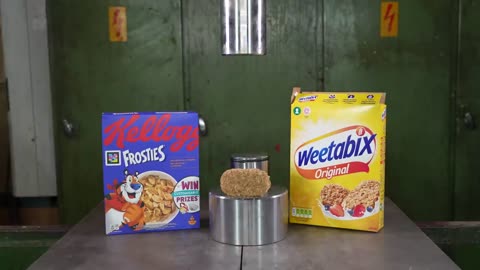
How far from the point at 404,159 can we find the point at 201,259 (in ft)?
5.64

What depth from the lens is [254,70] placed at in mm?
2430

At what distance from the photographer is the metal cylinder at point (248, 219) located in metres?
1.10

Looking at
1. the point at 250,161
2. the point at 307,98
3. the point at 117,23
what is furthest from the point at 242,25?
the point at 117,23

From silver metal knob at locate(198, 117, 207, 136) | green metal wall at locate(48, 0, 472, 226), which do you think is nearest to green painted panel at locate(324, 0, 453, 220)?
green metal wall at locate(48, 0, 472, 226)

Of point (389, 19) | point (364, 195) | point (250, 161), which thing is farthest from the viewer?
point (389, 19)

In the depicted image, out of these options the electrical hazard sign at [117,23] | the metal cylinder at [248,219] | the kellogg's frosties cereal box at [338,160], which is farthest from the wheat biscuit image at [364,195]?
the electrical hazard sign at [117,23]

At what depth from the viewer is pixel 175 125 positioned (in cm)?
122

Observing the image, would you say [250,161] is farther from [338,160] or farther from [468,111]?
[468,111]

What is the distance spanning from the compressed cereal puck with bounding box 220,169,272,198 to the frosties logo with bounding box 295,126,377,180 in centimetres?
15

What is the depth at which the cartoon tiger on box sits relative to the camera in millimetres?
1189

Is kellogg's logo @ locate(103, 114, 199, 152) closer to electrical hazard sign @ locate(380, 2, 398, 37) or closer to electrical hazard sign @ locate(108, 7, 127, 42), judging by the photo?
electrical hazard sign @ locate(108, 7, 127, 42)

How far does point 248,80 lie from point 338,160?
1281mm

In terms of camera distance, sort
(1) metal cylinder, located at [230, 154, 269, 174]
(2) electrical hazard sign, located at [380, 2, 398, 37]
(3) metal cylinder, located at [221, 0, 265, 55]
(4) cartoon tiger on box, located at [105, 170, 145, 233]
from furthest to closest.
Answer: (2) electrical hazard sign, located at [380, 2, 398, 37], (1) metal cylinder, located at [230, 154, 269, 174], (4) cartoon tiger on box, located at [105, 170, 145, 233], (3) metal cylinder, located at [221, 0, 265, 55]

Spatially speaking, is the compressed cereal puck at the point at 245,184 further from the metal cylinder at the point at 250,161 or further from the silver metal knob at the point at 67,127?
the silver metal knob at the point at 67,127
